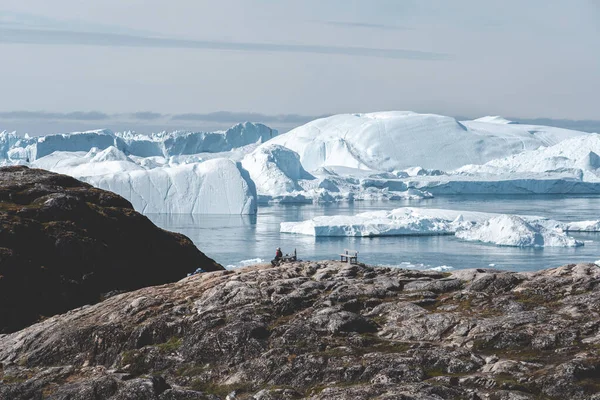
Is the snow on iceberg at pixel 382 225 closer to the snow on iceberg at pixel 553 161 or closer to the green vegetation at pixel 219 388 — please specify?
the green vegetation at pixel 219 388

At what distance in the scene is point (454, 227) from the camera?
93688mm

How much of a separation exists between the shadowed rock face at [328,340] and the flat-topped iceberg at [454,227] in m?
57.3

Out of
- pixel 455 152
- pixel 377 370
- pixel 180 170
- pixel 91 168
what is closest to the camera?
pixel 377 370

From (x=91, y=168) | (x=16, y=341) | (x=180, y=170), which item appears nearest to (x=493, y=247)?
(x=180, y=170)

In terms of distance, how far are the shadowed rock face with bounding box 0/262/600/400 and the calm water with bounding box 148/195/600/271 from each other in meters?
41.8

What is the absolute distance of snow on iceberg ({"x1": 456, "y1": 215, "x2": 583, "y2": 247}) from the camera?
80562mm

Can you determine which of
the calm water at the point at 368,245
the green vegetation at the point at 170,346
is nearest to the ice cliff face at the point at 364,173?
the calm water at the point at 368,245

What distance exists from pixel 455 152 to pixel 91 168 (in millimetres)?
93103

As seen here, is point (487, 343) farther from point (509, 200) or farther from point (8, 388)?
Result: point (509, 200)

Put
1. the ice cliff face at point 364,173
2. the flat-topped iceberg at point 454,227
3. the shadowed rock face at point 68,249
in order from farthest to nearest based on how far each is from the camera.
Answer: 1. the ice cliff face at point 364,173
2. the flat-topped iceberg at point 454,227
3. the shadowed rock face at point 68,249

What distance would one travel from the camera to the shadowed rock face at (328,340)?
18484 mm

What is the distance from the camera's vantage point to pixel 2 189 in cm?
4034

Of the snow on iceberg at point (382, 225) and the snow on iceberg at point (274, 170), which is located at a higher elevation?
the snow on iceberg at point (274, 170)

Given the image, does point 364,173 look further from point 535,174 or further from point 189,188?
point 189,188
